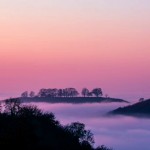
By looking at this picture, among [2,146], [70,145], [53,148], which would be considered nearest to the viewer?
[2,146]

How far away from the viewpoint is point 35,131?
75125mm

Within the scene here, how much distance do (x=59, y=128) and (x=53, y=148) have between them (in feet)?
75.3

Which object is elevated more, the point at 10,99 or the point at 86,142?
the point at 10,99

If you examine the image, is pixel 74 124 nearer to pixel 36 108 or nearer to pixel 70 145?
pixel 36 108

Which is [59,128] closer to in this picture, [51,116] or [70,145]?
[51,116]

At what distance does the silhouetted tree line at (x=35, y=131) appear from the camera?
64.5 metres

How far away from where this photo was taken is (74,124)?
11306 cm

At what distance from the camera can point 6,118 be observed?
86.2m

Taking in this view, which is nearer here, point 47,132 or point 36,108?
point 47,132

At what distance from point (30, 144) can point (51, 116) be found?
134 ft

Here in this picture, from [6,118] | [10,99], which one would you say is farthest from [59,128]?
[6,118]

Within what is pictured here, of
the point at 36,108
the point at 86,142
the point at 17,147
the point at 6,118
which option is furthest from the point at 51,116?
the point at 17,147

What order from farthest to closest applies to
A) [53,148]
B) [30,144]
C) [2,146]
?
[53,148]
[30,144]
[2,146]

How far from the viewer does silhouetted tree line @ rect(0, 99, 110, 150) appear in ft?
212
